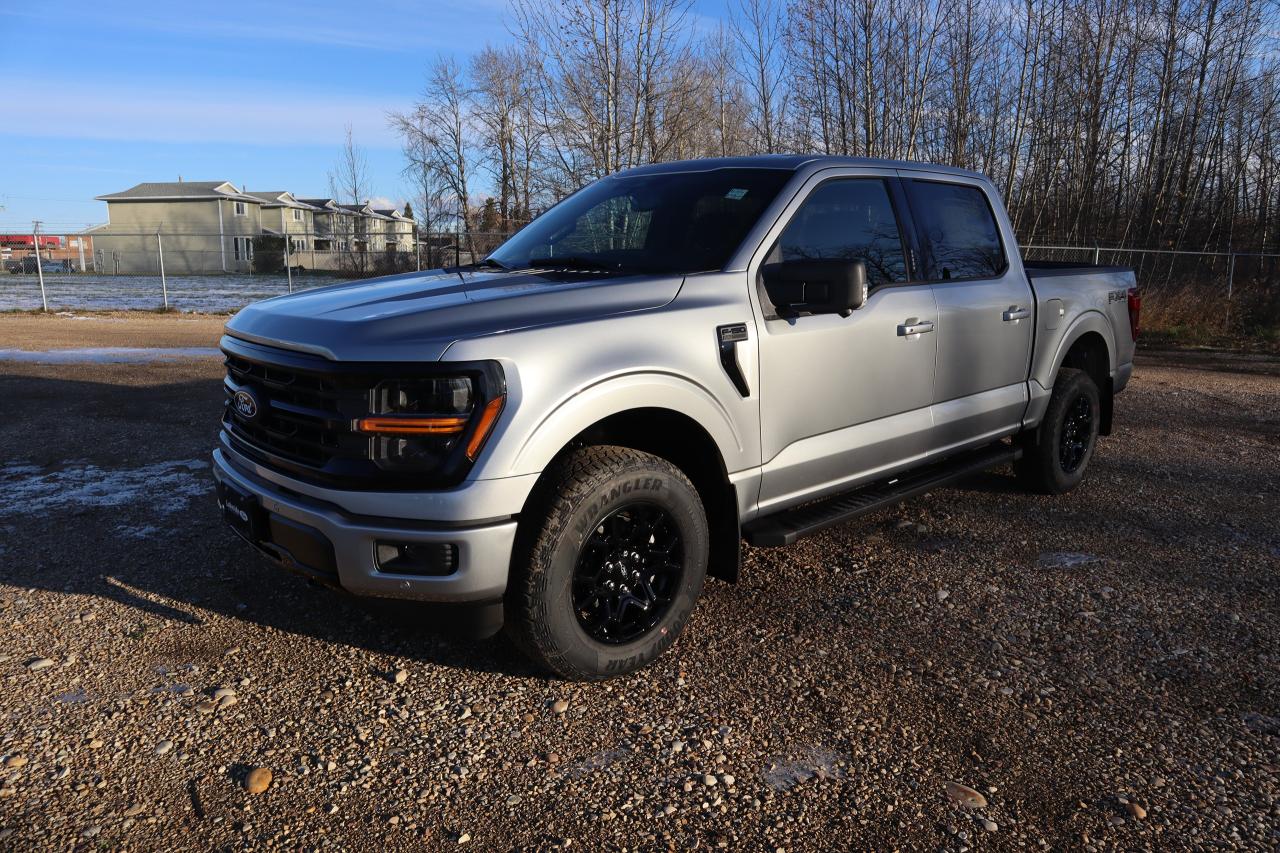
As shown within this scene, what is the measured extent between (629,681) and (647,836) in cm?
86

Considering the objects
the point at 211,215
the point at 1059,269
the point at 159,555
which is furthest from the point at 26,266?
the point at 1059,269

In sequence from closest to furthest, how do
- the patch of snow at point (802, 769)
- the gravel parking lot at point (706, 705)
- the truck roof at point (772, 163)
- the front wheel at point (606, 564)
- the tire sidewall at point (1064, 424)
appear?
the gravel parking lot at point (706, 705) < the patch of snow at point (802, 769) < the front wheel at point (606, 564) < the truck roof at point (772, 163) < the tire sidewall at point (1064, 424)

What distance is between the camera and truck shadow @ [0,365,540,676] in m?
3.36

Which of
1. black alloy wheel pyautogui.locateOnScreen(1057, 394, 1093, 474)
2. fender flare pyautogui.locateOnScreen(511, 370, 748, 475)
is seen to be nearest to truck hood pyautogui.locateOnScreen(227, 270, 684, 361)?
fender flare pyautogui.locateOnScreen(511, 370, 748, 475)

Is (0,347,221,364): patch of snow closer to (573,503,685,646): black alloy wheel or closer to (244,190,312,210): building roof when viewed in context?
(573,503,685,646): black alloy wheel

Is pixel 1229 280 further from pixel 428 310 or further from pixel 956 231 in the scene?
pixel 428 310

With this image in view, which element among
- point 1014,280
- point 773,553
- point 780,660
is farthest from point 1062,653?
point 1014,280

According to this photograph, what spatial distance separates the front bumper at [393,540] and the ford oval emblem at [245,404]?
0.46 m

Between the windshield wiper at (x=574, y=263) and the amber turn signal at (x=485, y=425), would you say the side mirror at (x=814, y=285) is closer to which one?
the windshield wiper at (x=574, y=263)

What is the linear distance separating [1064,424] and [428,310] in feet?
13.8

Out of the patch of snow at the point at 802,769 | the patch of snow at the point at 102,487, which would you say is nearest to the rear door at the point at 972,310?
the patch of snow at the point at 802,769

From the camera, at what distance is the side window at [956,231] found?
14.2 ft

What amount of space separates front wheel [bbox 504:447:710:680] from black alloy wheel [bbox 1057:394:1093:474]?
10.7 ft

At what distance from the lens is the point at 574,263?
12.3 ft
